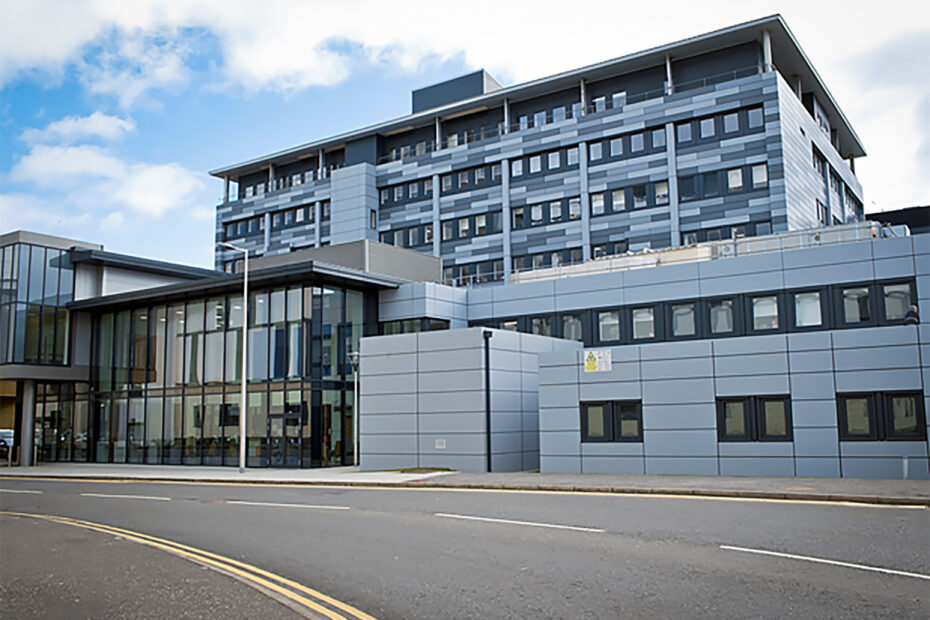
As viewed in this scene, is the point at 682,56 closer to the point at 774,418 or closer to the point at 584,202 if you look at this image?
the point at 584,202

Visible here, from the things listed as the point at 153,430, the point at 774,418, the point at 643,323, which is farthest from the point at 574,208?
the point at 774,418

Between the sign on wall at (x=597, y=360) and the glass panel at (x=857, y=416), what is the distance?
6663 mm

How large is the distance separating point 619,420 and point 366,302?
1585cm

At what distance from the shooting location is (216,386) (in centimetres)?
3616

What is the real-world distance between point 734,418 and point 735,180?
3076 cm

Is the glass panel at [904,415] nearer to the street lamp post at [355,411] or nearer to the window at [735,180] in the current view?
the street lamp post at [355,411]

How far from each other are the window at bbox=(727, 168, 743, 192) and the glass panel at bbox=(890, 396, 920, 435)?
1226 inches

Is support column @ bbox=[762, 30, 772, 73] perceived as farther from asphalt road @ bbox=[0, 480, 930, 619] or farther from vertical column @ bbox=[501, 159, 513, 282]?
asphalt road @ bbox=[0, 480, 930, 619]

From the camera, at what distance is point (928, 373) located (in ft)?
66.5

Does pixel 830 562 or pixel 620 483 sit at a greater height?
pixel 620 483

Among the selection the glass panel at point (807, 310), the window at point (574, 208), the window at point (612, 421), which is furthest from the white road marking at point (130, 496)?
the window at point (574, 208)

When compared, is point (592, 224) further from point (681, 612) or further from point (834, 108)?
point (681, 612)

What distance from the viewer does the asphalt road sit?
8.03m

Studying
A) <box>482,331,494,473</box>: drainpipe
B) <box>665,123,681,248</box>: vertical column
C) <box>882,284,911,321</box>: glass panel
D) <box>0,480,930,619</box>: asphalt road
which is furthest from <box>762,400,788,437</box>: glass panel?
<box>665,123,681,248</box>: vertical column
